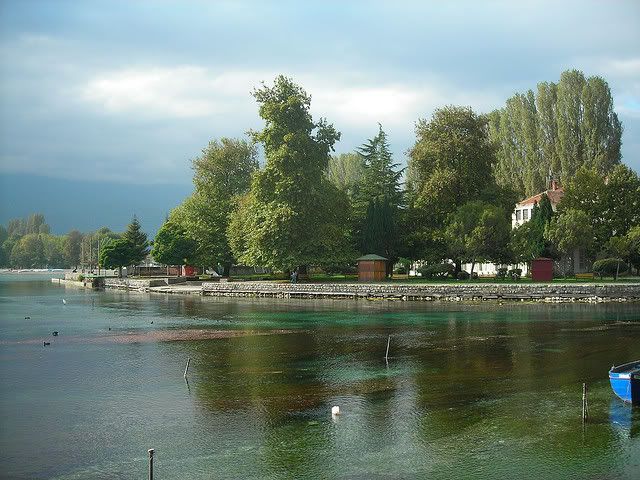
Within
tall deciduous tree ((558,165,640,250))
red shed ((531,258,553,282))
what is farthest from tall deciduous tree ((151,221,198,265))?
tall deciduous tree ((558,165,640,250))

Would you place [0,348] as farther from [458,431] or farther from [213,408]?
[458,431]

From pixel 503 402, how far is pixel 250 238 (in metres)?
60.4

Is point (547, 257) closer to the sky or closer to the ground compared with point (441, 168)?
closer to the ground

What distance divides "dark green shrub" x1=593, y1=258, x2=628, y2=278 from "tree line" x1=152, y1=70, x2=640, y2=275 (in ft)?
3.05

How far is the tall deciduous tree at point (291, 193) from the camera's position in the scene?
78.6 meters

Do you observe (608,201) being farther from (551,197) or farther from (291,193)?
(291,193)

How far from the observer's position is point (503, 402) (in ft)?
78.2

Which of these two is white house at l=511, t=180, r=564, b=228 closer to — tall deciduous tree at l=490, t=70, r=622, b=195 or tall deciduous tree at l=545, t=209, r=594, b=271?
tall deciduous tree at l=490, t=70, r=622, b=195

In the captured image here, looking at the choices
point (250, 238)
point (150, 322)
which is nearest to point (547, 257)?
point (250, 238)

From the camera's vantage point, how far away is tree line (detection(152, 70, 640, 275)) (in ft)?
246

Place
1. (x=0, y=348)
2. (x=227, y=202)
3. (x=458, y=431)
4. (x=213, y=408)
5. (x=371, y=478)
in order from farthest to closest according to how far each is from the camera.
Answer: (x=227, y=202) → (x=0, y=348) → (x=213, y=408) → (x=458, y=431) → (x=371, y=478)

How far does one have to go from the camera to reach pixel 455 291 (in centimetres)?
6819

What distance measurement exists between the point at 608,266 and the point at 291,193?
1434 inches

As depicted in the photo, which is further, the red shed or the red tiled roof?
the red tiled roof
